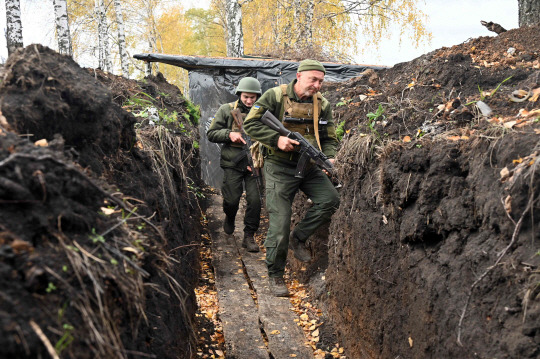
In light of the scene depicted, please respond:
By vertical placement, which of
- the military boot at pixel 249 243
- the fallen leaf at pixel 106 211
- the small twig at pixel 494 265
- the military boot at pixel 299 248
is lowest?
the military boot at pixel 249 243

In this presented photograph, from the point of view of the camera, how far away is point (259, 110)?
222 inches

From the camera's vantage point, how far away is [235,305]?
18.4ft

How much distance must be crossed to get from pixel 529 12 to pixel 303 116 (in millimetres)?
3893

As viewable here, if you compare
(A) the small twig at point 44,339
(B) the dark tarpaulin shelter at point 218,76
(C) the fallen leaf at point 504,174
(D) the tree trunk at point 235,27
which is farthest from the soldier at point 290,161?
(D) the tree trunk at point 235,27

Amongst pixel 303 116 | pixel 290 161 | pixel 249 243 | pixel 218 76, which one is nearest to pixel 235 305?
pixel 290 161

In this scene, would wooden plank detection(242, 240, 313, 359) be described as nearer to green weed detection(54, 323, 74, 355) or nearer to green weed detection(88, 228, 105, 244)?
green weed detection(88, 228, 105, 244)

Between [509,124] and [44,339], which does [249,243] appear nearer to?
[509,124]

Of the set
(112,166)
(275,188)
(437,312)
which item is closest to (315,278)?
(275,188)

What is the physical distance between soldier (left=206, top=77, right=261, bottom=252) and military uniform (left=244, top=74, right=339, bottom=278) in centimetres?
164

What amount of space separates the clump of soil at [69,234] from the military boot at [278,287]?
2494 millimetres

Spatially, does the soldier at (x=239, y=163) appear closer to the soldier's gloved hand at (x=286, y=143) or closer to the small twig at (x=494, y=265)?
the soldier's gloved hand at (x=286, y=143)

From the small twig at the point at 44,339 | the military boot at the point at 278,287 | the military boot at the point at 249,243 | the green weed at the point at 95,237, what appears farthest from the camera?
the military boot at the point at 249,243

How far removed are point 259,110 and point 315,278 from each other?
7.22ft

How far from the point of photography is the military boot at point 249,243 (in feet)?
24.3
